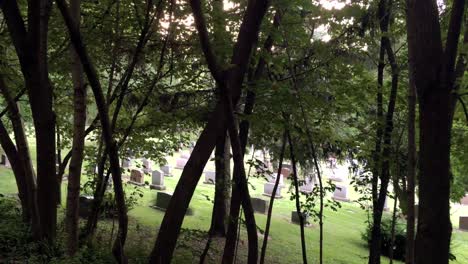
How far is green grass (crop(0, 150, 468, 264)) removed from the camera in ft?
28.8

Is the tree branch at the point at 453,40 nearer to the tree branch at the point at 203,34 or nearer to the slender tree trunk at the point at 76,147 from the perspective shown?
the tree branch at the point at 203,34

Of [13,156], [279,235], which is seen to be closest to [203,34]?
[13,156]

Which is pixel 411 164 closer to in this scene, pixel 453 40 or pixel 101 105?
pixel 453 40

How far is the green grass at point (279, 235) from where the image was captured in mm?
8773

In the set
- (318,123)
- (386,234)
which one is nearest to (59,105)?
(318,123)

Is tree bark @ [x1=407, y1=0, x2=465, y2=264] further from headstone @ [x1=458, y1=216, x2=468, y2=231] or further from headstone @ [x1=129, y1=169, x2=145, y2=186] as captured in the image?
headstone @ [x1=458, y1=216, x2=468, y2=231]

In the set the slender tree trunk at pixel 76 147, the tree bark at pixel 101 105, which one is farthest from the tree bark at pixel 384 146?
the slender tree trunk at pixel 76 147

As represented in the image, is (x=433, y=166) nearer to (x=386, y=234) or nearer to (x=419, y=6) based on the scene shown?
(x=419, y=6)

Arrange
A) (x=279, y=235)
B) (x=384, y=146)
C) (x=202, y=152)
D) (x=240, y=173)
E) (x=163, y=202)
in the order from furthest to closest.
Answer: (x=163, y=202) < (x=279, y=235) < (x=384, y=146) < (x=202, y=152) < (x=240, y=173)

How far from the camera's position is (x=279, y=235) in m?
11.9

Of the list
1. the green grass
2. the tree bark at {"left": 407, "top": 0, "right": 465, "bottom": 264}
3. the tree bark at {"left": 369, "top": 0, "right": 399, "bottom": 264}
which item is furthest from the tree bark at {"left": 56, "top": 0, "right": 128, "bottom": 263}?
the tree bark at {"left": 369, "top": 0, "right": 399, "bottom": 264}

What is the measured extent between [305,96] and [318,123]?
1.04 metres

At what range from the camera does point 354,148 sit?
666cm

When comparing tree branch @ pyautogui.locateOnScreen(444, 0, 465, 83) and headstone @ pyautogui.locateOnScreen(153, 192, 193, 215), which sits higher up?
tree branch @ pyautogui.locateOnScreen(444, 0, 465, 83)
